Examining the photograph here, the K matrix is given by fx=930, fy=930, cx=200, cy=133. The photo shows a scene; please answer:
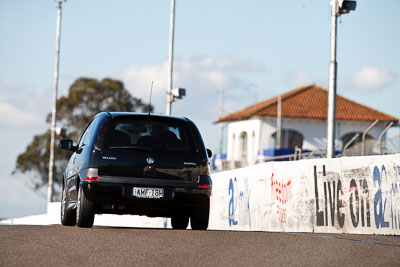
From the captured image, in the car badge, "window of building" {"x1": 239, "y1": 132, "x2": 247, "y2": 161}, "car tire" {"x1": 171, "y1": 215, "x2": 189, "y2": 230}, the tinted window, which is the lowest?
"car tire" {"x1": 171, "y1": 215, "x2": 189, "y2": 230}

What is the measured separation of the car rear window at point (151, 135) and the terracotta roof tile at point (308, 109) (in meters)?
49.2

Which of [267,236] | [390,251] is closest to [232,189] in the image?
[267,236]

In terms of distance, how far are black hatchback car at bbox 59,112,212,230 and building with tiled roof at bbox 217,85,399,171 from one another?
47816 mm

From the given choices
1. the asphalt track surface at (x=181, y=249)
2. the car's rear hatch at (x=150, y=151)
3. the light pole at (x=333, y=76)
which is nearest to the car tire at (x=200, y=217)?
the car's rear hatch at (x=150, y=151)

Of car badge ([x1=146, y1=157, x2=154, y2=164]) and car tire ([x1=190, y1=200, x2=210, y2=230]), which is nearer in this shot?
car badge ([x1=146, y1=157, x2=154, y2=164])

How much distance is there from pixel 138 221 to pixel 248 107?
135ft

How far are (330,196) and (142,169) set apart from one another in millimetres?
4396

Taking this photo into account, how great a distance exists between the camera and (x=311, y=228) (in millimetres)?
16141

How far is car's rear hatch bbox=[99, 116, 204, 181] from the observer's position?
1273 centimetres

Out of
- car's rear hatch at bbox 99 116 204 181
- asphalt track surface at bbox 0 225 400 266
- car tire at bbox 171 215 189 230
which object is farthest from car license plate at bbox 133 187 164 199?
car tire at bbox 171 215 189 230

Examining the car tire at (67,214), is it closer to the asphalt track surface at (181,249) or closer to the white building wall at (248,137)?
the asphalt track surface at (181,249)

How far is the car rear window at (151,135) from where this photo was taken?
12.9 m

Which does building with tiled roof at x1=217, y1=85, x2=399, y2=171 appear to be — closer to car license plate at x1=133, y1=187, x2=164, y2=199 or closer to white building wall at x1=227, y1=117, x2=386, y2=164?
white building wall at x1=227, y1=117, x2=386, y2=164

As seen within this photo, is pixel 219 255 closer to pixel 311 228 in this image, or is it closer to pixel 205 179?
pixel 205 179
